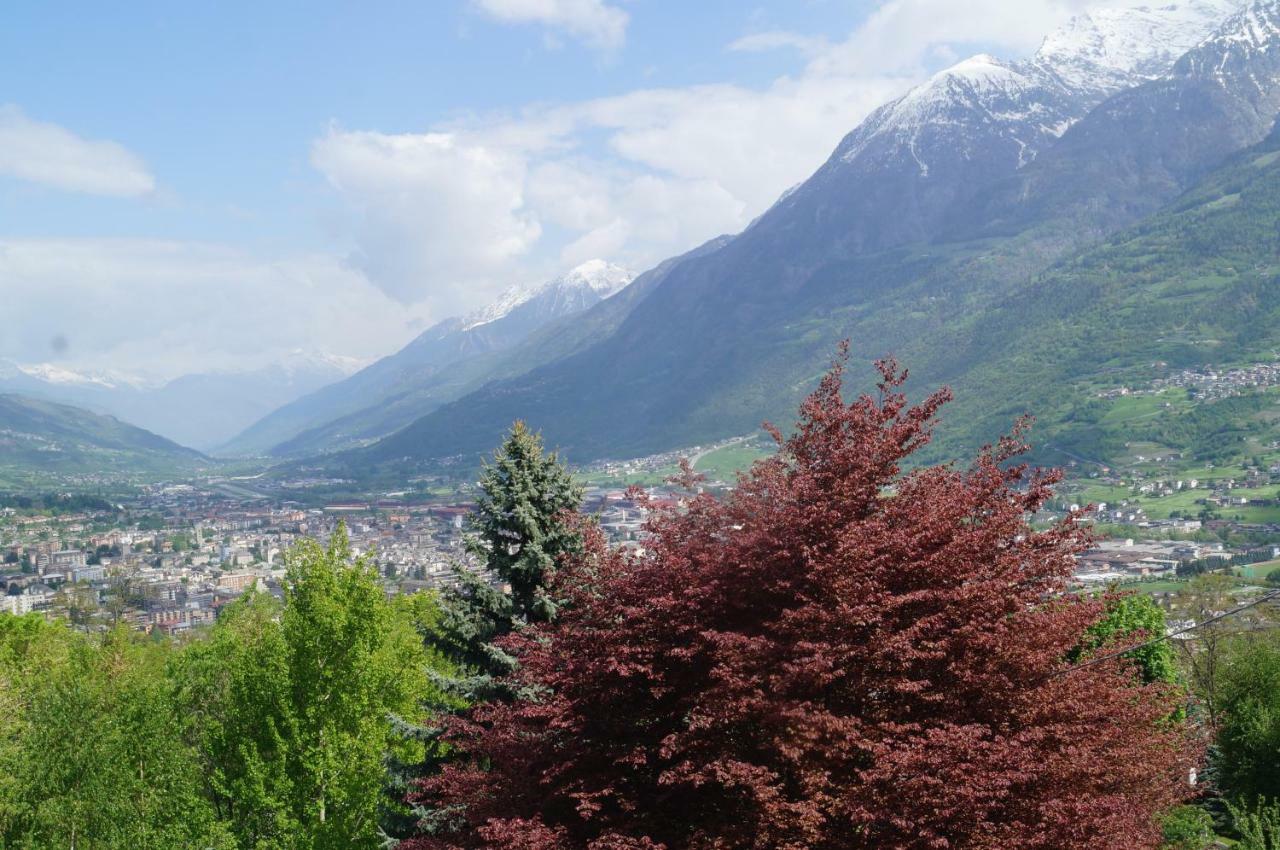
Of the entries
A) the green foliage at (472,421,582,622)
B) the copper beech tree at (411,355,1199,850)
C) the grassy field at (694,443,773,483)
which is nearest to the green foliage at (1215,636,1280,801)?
the copper beech tree at (411,355,1199,850)

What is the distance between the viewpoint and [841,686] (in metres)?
10.1

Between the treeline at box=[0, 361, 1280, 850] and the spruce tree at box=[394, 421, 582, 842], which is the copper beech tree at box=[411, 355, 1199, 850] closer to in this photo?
the treeline at box=[0, 361, 1280, 850]

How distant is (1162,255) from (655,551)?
188110 millimetres

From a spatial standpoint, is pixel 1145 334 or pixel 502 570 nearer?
pixel 502 570

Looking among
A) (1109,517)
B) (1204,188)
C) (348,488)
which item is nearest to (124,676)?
(1109,517)

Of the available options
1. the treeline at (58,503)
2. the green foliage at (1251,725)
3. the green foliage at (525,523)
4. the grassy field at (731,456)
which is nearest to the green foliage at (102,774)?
the green foliage at (525,523)

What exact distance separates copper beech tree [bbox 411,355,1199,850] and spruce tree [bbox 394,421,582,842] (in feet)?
13.3

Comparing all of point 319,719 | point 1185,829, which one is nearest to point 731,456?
point 1185,829

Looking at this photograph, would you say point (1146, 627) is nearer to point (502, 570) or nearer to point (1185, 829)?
point (1185, 829)

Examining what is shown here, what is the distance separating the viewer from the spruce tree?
53.5 feet

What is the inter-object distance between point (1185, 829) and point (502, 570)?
14.8 meters

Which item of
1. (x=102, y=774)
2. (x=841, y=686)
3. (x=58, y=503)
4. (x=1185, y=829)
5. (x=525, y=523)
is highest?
(x=525, y=523)

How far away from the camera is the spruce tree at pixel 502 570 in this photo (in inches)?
642

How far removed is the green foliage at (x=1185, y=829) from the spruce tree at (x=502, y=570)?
455 inches
